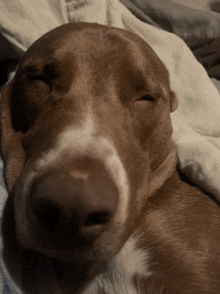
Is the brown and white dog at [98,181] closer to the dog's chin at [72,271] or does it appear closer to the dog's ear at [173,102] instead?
the dog's chin at [72,271]

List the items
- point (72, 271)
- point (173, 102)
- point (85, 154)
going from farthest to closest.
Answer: point (173, 102), point (72, 271), point (85, 154)

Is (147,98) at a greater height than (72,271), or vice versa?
(147,98)

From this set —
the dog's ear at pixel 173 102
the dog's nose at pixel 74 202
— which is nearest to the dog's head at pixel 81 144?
the dog's nose at pixel 74 202

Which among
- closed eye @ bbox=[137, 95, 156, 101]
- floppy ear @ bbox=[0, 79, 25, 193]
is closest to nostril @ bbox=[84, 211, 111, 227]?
floppy ear @ bbox=[0, 79, 25, 193]

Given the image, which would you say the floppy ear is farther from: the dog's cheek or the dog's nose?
the dog's cheek

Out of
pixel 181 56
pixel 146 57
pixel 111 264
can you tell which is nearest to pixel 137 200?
pixel 111 264

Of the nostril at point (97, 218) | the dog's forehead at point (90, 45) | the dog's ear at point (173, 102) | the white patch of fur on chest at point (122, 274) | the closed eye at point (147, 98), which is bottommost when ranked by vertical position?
the white patch of fur on chest at point (122, 274)

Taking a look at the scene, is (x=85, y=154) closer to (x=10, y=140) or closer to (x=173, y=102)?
(x=10, y=140)

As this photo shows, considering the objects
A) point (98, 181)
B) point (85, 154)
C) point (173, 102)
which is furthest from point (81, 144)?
point (173, 102)
